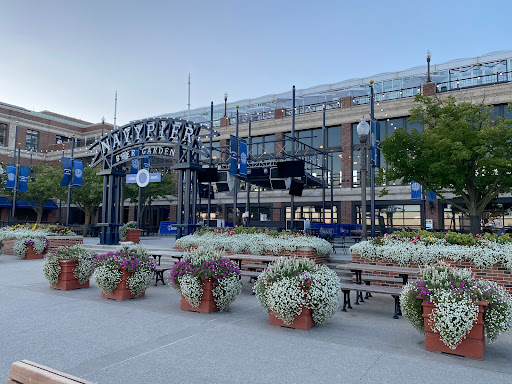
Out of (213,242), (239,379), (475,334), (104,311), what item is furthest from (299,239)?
(239,379)

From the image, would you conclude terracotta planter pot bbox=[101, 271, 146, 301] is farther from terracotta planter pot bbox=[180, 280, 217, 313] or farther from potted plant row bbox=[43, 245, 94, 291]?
terracotta planter pot bbox=[180, 280, 217, 313]

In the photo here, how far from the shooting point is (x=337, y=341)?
240 inches

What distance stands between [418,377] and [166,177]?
35533 mm

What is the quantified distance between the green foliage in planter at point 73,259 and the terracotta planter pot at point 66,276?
8cm

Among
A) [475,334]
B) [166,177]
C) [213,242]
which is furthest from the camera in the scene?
[166,177]

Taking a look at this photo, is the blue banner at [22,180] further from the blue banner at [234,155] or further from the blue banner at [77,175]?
the blue banner at [234,155]

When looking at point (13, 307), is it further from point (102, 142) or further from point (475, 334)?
point (102, 142)

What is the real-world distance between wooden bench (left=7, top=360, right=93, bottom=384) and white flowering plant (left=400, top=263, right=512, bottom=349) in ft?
15.2

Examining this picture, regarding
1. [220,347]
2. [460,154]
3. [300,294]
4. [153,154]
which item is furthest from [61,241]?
[460,154]

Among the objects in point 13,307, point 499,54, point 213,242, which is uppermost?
point 499,54

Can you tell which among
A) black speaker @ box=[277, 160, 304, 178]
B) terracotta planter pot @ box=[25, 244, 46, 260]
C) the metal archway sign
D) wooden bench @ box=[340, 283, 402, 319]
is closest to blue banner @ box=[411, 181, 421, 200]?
black speaker @ box=[277, 160, 304, 178]

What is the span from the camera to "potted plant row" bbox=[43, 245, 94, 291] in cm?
1021

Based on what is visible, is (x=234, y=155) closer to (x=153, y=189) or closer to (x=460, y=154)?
(x=460, y=154)

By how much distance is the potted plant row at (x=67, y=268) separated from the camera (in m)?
10.2
